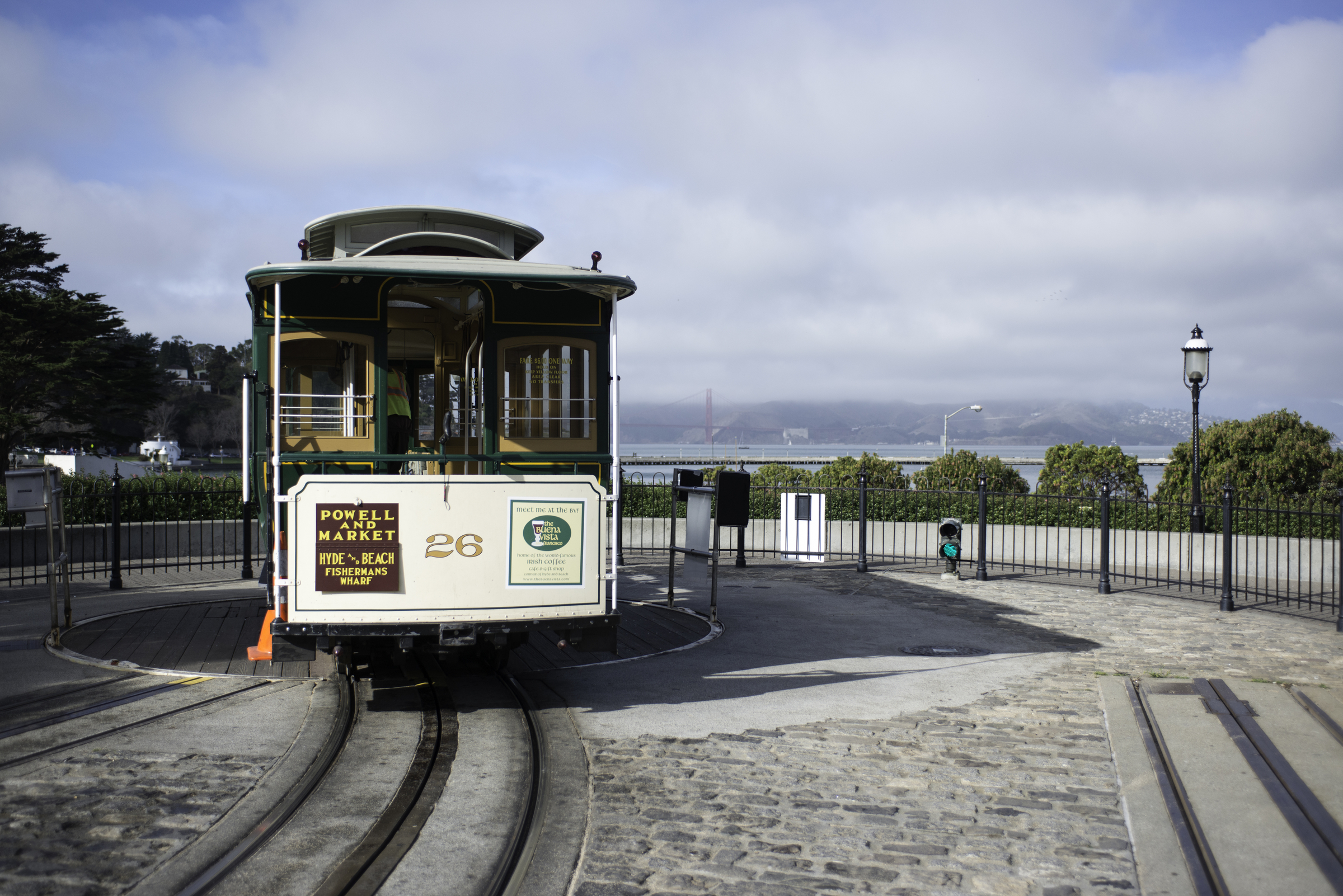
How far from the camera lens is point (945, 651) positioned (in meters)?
10.1

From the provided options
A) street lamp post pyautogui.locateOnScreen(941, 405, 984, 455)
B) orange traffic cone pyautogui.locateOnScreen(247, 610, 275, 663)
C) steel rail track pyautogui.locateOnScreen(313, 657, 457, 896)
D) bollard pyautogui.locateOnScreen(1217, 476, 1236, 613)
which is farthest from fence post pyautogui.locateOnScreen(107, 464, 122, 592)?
street lamp post pyautogui.locateOnScreen(941, 405, 984, 455)

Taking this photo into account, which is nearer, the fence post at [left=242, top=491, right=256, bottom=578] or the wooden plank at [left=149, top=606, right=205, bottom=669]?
the wooden plank at [left=149, top=606, right=205, bottom=669]

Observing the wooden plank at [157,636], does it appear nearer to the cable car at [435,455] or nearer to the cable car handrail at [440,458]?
the cable car at [435,455]

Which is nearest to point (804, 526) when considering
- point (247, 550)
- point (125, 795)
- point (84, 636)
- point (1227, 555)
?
point (1227, 555)

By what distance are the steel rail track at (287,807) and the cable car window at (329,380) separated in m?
2.27

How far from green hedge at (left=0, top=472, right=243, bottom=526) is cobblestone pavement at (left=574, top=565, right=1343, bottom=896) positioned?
14.1 meters

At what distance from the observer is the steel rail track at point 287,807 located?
175 inches

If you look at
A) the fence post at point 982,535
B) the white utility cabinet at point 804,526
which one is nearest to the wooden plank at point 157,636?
the white utility cabinet at point 804,526

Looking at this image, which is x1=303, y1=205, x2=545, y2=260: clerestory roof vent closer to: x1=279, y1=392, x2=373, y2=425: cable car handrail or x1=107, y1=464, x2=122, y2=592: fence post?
x1=279, y1=392, x2=373, y2=425: cable car handrail

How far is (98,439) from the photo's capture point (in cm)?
4122

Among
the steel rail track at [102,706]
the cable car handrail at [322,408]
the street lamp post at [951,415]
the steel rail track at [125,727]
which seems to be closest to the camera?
the steel rail track at [125,727]

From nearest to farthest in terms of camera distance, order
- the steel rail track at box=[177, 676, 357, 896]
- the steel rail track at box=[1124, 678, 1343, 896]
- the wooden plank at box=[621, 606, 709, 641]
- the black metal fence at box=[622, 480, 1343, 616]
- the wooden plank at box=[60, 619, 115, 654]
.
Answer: the steel rail track at box=[177, 676, 357, 896] < the steel rail track at box=[1124, 678, 1343, 896] < the wooden plank at box=[60, 619, 115, 654] < the wooden plank at box=[621, 606, 709, 641] < the black metal fence at box=[622, 480, 1343, 616]

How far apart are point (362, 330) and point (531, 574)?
252cm

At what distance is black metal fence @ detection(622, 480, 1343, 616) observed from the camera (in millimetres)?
14656
